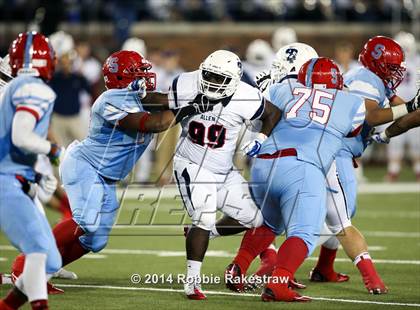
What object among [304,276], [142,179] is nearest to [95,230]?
[304,276]

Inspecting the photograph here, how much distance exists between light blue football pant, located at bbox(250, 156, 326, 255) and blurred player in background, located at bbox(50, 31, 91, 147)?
7137 millimetres

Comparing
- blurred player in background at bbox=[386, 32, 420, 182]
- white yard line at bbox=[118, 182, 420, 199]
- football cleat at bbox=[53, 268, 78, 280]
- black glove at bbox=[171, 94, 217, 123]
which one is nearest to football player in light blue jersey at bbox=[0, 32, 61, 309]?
black glove at bbox=[171, 94, 217, 123]

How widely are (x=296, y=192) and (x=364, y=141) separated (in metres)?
1.14

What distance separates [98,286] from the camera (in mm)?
7035

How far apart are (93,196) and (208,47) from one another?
13982 mm

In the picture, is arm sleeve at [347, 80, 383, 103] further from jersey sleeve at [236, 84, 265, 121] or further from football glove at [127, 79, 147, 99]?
football glove at [127, 79, 147, 99]

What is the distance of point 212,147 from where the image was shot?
663cm

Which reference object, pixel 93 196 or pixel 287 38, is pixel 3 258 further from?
pixel 287 38

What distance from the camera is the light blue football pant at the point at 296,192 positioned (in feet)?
20.8

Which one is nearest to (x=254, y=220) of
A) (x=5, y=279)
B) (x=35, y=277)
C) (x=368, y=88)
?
(x=368, y=88)

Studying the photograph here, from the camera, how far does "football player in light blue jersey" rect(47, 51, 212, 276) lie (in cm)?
662

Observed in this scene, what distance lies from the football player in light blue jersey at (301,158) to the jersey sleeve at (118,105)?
92cm

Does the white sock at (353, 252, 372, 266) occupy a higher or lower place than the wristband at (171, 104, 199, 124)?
lower

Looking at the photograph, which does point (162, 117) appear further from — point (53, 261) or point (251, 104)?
point (53, 261)
